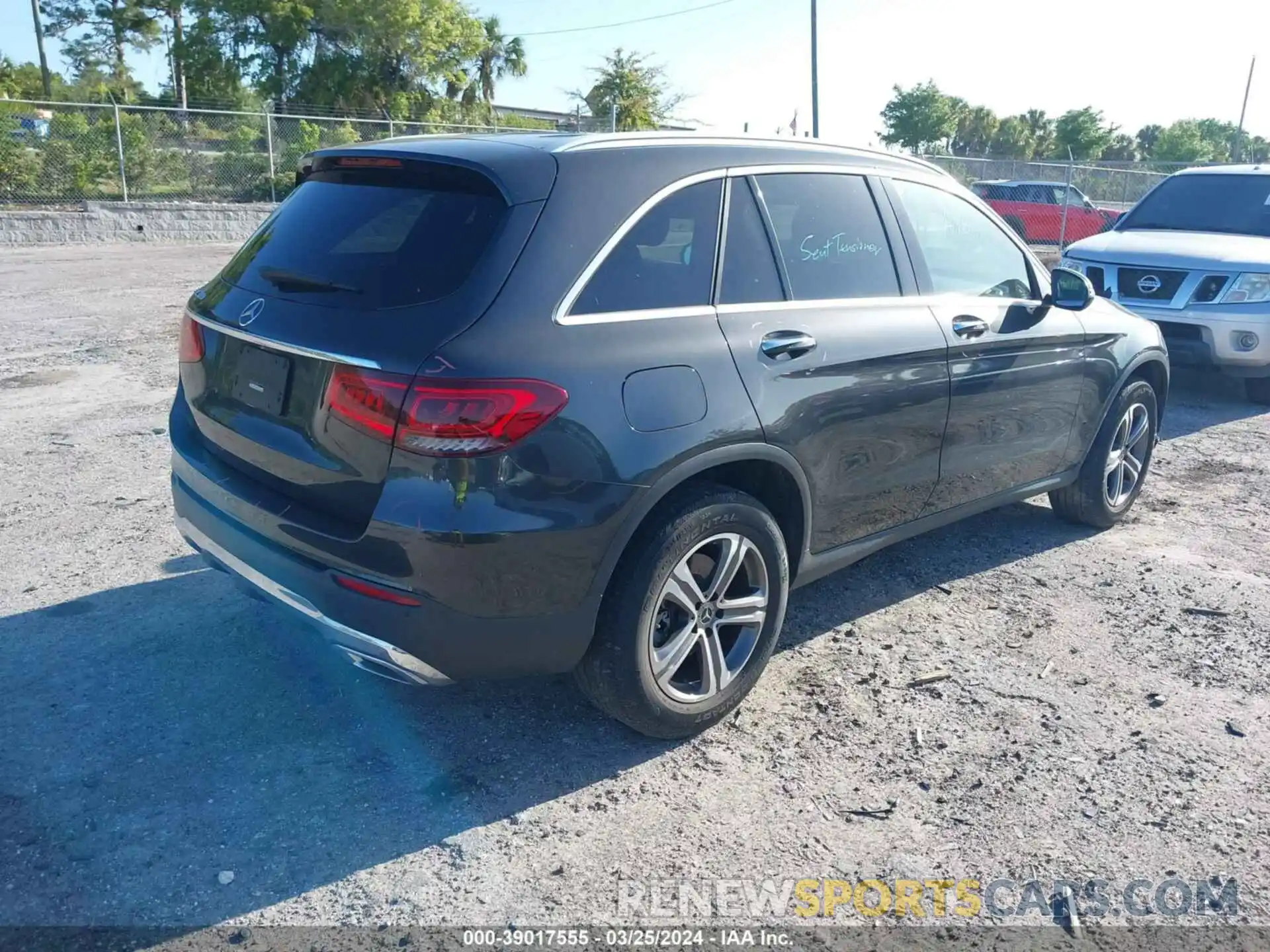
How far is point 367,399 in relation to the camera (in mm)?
2777

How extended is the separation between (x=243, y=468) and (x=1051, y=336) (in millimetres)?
3449

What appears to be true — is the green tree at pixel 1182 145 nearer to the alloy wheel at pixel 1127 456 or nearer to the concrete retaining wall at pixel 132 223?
the concrete retaining wall at pixel 132 223

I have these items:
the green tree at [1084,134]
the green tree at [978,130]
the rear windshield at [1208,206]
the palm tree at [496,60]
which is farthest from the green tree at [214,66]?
the green tree at [978,130]

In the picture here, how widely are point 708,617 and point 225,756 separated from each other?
1564 millimetres

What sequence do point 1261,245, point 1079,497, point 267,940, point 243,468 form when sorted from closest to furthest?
point 267,940
point 243,468
point 1079,497
point 1261,245

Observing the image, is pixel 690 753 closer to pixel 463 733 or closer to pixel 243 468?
pixel 463 733

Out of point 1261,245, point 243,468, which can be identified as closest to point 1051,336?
→ point 243,468

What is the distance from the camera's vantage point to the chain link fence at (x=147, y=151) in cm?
1788

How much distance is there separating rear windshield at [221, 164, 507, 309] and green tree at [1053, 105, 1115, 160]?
66.9 metres

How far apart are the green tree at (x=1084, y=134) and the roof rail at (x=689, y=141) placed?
65.6m

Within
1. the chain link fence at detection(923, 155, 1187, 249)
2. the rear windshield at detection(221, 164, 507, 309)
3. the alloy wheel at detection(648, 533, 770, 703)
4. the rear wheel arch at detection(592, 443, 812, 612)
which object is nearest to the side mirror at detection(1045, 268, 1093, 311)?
the rear wheel arch at detection(592, 443, 812, 612)

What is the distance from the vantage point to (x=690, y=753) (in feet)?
11.1

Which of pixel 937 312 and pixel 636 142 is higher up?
pixel 636 142

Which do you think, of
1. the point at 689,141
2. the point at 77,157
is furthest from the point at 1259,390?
the point at 77,157
